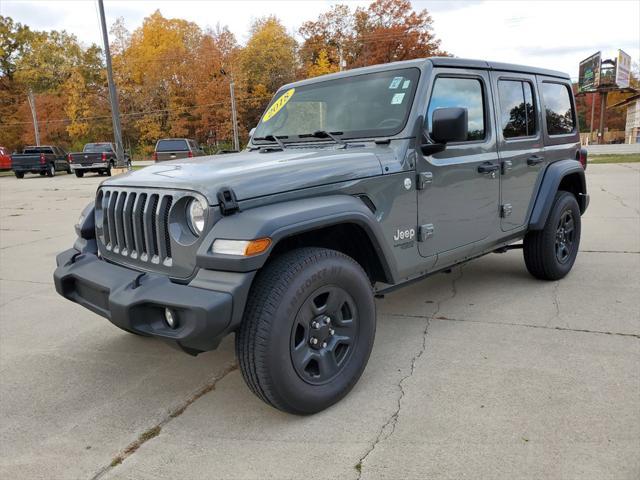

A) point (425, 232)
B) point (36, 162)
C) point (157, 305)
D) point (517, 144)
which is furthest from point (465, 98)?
point (36, 162)

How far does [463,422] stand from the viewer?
8.57 ft

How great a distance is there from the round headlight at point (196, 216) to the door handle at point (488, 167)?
220 cm

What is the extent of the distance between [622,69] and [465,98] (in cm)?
6004

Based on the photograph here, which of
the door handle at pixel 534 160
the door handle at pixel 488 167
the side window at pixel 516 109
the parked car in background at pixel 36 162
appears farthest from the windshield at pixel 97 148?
the door handle at pixel 488 167

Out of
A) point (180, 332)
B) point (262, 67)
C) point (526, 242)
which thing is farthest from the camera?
point (262, 67)

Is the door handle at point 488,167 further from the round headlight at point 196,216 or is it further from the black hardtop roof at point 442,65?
the round headlight at point 196,216

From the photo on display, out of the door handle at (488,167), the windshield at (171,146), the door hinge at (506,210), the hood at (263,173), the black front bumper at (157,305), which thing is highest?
the windshield at (171,146)

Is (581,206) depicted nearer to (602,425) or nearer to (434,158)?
(434,158)

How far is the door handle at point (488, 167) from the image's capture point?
3791 millimetres

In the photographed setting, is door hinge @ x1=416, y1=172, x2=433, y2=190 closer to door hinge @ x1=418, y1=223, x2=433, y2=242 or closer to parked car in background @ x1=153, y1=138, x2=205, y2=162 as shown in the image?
door hinge @ x1=418, y1=223, x2=433, y2=242

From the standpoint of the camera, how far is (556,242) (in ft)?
15.9

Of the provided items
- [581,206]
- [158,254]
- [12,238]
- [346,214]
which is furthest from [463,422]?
[12,238]

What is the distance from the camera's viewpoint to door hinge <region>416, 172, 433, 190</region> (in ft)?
10.8

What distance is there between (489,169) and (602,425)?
6.48 ft
